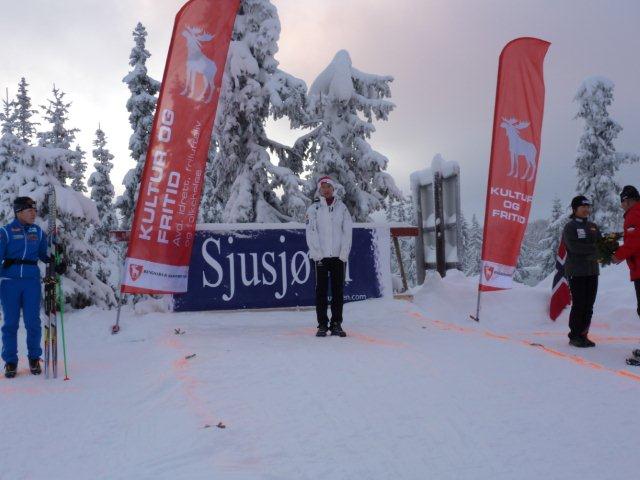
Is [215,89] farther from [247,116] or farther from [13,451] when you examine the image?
[247,116]

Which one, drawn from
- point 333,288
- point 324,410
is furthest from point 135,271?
point 324,410

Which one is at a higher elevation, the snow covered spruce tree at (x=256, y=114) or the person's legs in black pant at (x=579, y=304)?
the snow covered spruce tree at (x=256, y=114)

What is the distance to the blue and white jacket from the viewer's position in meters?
5.86

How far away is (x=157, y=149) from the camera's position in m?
7.96

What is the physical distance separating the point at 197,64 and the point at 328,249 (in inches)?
144

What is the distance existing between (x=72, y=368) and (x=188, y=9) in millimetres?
5499

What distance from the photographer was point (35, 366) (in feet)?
19.6

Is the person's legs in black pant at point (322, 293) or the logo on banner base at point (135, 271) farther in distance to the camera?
the logo on banner base at point (135, 271)

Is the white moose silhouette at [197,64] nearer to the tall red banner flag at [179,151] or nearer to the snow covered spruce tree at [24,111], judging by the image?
the tall red banner flag at [179,151]

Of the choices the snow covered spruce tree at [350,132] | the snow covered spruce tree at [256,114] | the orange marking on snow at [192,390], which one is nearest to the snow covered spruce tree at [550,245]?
the snow covered spruce tree at [350,132]

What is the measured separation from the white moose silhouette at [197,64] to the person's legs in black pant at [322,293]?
3263 millimetres

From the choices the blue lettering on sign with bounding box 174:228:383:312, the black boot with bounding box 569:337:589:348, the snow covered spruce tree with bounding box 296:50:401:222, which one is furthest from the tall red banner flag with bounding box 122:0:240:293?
the snow covered spruce tree with bounding box 296:50:401:222

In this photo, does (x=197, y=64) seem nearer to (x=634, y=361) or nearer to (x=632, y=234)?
(x=632, y=234)

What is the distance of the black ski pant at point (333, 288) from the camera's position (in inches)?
278
